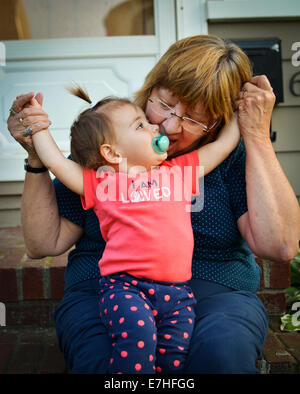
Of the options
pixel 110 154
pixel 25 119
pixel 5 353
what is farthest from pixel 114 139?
pixel 5 353

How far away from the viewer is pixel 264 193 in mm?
1369

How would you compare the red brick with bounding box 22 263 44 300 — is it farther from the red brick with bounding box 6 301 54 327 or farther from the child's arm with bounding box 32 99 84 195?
the child's arm with bounding box 32 99 84 195

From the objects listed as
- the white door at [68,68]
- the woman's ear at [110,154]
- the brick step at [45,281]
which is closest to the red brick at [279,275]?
the brick step at [45,281]

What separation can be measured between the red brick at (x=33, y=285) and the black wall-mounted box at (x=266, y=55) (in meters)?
1.85

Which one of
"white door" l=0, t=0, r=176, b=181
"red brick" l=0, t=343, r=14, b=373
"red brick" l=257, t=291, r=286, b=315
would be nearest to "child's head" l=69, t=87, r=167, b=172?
"red brick" l=0, t=343, r=14, b=373

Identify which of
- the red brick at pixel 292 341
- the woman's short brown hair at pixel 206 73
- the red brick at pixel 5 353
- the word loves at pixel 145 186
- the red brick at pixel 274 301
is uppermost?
the woman's short brown hair at pixel 206 73

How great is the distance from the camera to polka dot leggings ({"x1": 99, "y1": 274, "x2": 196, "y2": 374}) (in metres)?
1.10

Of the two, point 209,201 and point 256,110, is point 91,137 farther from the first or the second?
point 256,110

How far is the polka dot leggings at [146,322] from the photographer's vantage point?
3.61ft

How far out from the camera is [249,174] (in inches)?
55.2

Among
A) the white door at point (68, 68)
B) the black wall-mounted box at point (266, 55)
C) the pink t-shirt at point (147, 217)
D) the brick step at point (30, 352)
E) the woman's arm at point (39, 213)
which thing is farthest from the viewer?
the white door at point (68, 68)

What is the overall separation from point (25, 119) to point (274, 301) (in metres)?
1.50

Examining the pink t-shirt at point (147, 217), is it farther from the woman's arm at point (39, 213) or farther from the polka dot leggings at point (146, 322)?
the woman's arm at point (39, 213)

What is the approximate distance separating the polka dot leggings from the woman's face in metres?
0.51
